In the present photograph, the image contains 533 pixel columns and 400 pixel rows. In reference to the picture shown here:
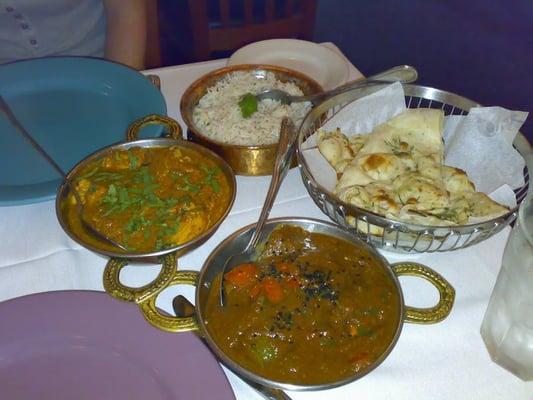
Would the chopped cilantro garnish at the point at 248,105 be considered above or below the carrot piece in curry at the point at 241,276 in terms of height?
above

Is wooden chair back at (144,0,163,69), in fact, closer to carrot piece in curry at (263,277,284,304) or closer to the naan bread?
the naan bread

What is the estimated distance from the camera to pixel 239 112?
64.0 inches

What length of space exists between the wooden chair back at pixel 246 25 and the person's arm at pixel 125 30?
33 cm

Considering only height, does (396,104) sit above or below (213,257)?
above

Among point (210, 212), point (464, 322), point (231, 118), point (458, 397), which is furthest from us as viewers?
point (231, 118)

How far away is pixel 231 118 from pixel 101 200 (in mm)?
499

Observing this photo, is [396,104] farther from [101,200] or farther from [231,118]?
[101,200]

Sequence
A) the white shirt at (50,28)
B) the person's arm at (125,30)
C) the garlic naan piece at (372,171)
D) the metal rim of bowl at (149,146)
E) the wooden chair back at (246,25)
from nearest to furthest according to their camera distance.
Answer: the metal rim of bowl at (149,146), the garlic naan piece at (372,171), the white shirt at (50,28), the person's arm at (125,30), the wooden chair back at (246,25)

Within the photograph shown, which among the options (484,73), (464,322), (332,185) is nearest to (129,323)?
(332,185)

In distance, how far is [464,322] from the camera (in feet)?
3.83

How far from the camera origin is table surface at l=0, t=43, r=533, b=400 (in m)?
1.05

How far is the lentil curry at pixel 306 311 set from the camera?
3.17ft

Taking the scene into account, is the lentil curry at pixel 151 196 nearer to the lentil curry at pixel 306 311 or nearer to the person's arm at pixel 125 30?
the lentil curry at pixel 306 311

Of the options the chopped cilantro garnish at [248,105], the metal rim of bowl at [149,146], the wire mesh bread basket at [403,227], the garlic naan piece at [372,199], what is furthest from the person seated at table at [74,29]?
the garlic naan piece at [372,199]
